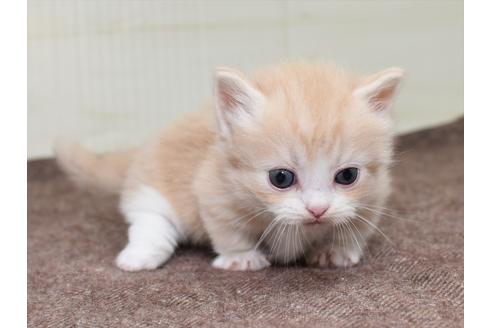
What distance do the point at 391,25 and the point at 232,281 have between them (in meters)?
1.81

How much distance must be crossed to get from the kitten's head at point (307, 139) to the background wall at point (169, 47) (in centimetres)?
114

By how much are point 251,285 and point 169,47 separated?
1568mm

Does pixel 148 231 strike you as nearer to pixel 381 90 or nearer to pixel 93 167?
pixel 93 167

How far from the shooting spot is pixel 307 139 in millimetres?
1376

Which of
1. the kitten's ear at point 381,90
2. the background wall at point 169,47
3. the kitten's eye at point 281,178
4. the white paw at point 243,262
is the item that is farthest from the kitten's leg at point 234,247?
the background wall at point 169,47

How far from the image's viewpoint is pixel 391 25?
287 cm

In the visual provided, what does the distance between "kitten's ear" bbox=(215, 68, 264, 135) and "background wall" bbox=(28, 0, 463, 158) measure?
3.68ft

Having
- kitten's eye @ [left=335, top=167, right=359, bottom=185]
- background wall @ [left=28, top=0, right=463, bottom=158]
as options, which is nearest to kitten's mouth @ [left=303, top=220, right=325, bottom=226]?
kitten's eye @ [left=335, top=167, right=359, bottom=185]

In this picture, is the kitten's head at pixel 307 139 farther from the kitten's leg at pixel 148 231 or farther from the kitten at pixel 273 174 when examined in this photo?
the kitten's leg at pixel 148 231

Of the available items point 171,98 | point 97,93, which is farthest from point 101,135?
point 171,98

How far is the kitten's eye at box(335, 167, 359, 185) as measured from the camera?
1431 mm

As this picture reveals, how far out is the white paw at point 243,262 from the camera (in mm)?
1659

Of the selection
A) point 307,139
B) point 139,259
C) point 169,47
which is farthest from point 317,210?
point 169,47

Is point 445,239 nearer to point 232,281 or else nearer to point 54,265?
point 232,281
